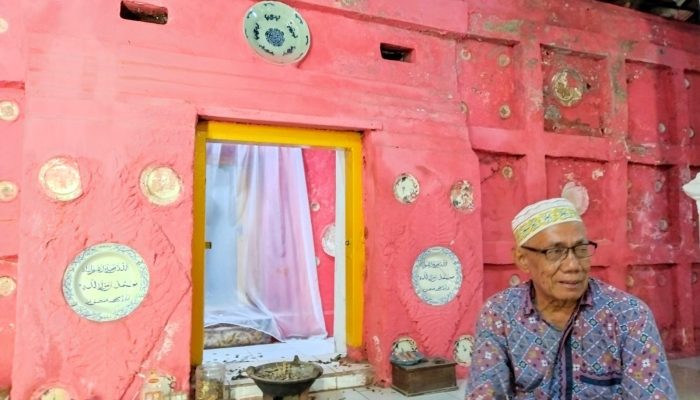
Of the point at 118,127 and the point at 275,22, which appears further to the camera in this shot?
the point at 275,22

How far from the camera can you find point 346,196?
3.42 metres

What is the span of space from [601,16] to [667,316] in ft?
8.77

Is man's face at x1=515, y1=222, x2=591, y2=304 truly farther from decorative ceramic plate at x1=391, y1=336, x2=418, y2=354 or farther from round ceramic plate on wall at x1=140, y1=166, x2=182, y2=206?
round ceramic plate on wall at x1=140, y1=166, x2=182, y2=206

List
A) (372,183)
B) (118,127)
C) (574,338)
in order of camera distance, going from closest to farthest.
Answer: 1. (574,338)
2. (118,127)
3. (372,183)

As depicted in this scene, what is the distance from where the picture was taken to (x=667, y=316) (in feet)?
14.1

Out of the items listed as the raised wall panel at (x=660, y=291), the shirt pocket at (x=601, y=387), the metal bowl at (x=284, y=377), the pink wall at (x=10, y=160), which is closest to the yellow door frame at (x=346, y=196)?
the metal bowl at (x=284, y=377)

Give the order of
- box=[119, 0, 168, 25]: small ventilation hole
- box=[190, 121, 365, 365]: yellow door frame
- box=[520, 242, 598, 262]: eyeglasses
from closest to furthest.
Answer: box=[520, 242, 598, 262]: eyeglasses → box=[119, 0, 168, 25]: small ventilation hole → box=[190, 121, 365, 365]: yellow door frame

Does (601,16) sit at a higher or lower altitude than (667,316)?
higher

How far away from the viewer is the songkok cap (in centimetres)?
148

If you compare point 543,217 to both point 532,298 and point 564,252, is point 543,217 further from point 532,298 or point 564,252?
point 532,298

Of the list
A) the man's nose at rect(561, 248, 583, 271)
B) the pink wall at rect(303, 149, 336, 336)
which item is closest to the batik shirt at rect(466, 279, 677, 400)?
the man's nose at rect(561, 248, 583, 271)

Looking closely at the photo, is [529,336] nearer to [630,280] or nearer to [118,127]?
[118,127]

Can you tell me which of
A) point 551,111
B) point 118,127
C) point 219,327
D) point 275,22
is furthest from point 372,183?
point 219,327

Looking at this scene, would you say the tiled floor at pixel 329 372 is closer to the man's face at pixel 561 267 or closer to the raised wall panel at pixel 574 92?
the man's face at pixel 561 267
